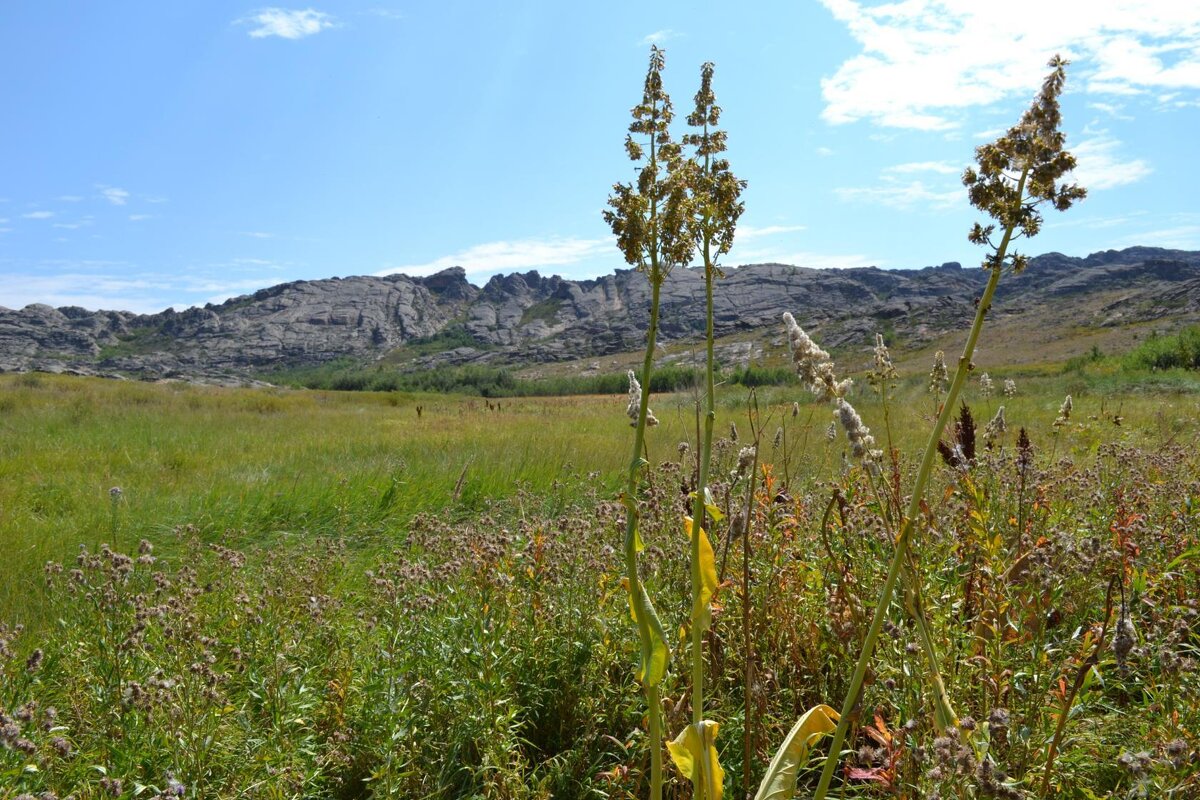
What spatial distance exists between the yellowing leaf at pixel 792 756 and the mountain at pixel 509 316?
8326 centimetres

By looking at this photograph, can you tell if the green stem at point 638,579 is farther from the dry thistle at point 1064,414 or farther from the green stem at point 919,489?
the dry thistle at point 1064,414

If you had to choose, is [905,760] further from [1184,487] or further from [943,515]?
[1184,487]

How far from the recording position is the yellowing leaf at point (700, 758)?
1.19 metres

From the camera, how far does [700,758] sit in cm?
119

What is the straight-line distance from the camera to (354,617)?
3.87 metres

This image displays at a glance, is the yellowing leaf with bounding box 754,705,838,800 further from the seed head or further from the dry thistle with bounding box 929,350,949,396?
the dry thistle with bounding box 929,350,949,396

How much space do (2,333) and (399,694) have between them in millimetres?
169037

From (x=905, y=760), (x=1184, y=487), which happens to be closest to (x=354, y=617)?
(x=905, y=760)

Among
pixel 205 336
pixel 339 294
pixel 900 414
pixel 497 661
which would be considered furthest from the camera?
pixel 339 294

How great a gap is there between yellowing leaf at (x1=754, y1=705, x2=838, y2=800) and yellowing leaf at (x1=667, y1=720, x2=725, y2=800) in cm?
8

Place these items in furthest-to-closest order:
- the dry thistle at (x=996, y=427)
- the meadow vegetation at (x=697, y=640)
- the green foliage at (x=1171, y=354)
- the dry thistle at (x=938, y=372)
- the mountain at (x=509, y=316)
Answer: the mountain at (x=509, y=316) < the green foliage at (x=1171, y=354) < the dry thistle at (x=996, y=427) < the dry thistle at (x=938, y=372) < the meadow vegetation at (x=697, y=640)

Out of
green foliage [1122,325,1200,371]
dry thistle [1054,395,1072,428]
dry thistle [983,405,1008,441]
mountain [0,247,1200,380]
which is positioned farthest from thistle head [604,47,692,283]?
mountain [0,247,1200,380]

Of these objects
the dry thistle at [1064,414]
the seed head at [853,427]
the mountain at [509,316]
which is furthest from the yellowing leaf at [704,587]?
the mountain at [509,316]

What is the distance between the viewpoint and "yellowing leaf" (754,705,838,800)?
3.91 feet
